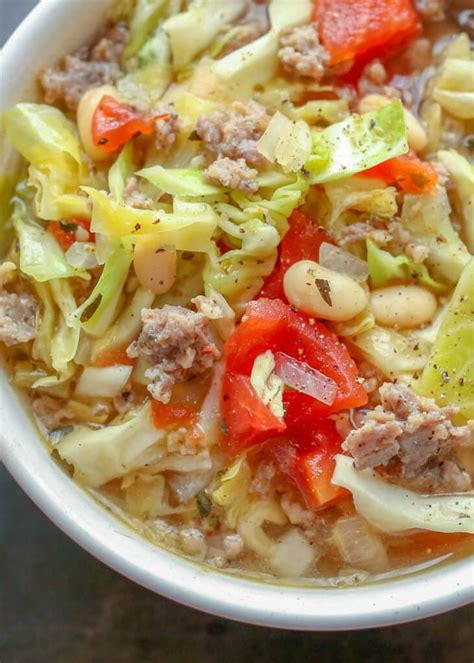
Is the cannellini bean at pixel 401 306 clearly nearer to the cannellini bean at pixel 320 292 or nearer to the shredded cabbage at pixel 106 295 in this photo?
the cannellini bean at pixel 320 292

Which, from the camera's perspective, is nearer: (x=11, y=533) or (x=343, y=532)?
(x=343, y=532)

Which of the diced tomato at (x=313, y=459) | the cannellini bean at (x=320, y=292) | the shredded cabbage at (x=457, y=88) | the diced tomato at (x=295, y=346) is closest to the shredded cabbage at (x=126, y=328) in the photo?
the diced tomato at (x=295, y=346)

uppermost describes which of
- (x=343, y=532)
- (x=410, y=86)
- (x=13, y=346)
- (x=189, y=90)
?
(x=189, y=90)

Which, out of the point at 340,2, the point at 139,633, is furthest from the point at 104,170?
the point at 139,633

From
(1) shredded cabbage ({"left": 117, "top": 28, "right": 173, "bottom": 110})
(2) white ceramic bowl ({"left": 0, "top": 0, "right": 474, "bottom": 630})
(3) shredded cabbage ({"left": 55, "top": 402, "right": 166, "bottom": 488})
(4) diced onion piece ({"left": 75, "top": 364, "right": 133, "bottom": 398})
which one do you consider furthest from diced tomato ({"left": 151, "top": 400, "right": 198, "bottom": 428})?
(1) shredded cabbage ({"left": 117, "top": 28, "right": 173, "bottom": 110})

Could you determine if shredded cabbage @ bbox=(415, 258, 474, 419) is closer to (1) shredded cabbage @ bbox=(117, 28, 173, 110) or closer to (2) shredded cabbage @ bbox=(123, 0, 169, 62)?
(1) shredded cabbage @ bbox=(117, 28, 173, 110)

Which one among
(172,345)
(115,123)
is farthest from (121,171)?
(172,345)

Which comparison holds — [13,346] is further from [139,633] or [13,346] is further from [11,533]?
[139,633]
